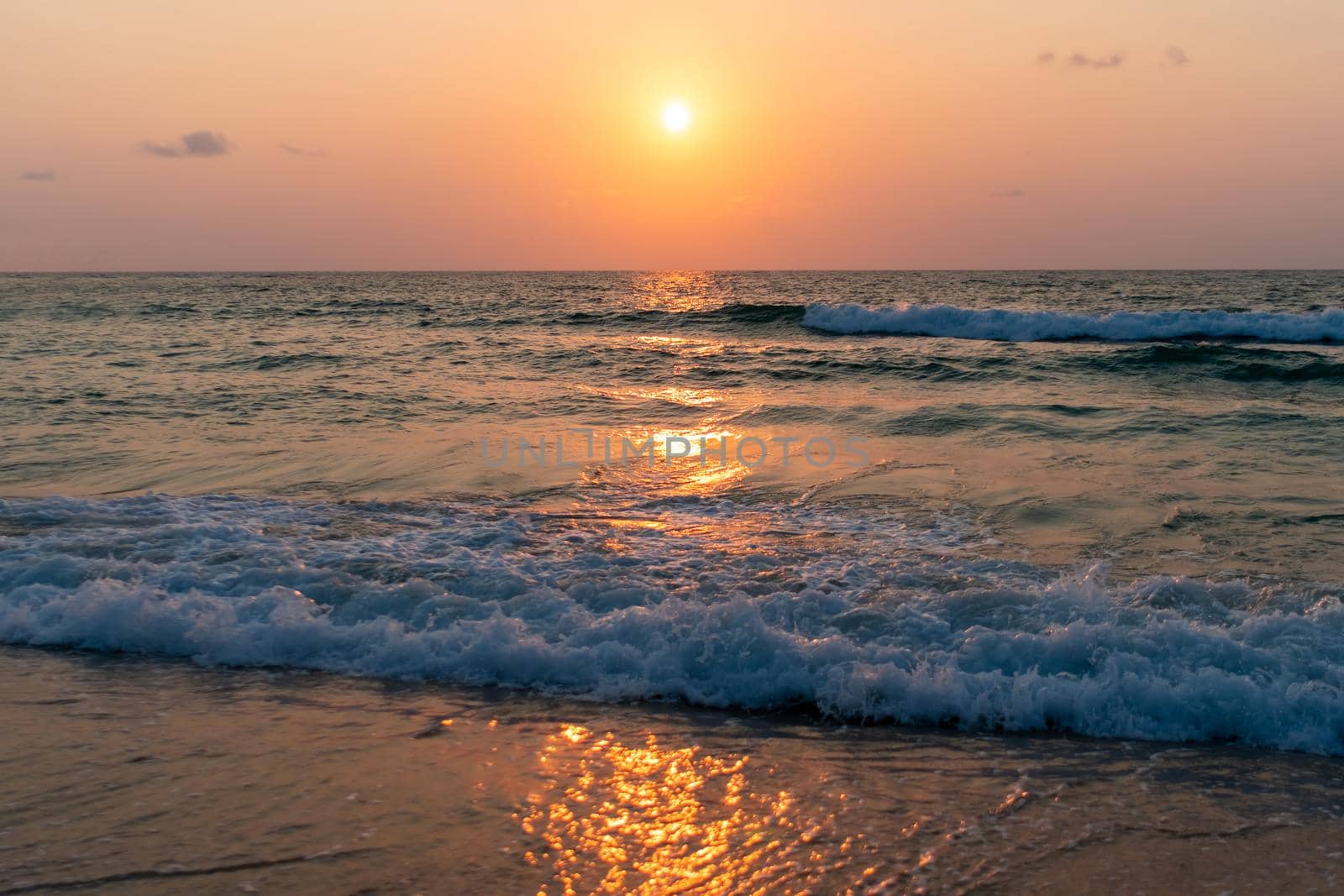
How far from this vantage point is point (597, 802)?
12.8 feet

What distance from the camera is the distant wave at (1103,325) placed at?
25.0 metres

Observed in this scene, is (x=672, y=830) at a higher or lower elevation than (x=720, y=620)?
lower

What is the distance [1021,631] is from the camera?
5617 millimetres

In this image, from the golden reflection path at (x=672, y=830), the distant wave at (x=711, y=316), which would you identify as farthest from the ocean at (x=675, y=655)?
the distant wave at (x=711, y=316)

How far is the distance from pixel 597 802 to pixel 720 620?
1897 millimetres

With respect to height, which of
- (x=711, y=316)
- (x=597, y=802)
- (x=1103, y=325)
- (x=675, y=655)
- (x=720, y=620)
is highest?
(x=711, y=316)

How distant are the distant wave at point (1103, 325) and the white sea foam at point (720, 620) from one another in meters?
20.2

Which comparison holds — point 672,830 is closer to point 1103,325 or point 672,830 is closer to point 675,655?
point 675,655

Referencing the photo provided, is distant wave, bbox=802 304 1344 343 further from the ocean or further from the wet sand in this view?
the wet sand

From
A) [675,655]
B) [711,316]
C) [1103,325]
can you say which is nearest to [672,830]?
[675,655]

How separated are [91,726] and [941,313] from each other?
2596 centimetres

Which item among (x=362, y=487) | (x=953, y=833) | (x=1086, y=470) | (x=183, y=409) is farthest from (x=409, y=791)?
(x=183, y=409)

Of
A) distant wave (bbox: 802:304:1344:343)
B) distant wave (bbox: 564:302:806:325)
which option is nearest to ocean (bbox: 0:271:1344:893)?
distant wave (bbox: 802:304:1344:343)

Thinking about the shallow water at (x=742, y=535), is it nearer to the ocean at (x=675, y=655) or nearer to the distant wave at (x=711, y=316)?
the ocean at (x=675, y=655)
